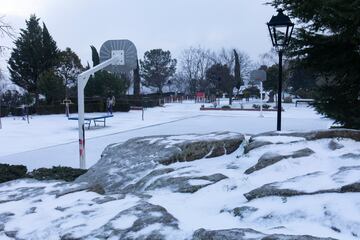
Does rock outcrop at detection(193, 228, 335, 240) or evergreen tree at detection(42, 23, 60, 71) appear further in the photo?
evergreen tree at detection(42, 23, 60, 71)

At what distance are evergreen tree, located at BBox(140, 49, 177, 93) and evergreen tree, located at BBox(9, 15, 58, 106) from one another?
2781cm

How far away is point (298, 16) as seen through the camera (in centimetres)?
934

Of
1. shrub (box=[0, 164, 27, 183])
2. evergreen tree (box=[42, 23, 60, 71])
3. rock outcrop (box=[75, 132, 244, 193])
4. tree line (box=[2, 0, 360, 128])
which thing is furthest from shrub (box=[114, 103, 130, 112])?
rock outcrop (box=[75, 132, 244, 193])

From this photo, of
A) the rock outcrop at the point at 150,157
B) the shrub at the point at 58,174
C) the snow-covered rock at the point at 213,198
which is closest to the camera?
the snow-covered rock at the point at 213,198

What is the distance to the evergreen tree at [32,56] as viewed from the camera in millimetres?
37594

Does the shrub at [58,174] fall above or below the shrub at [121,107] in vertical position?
below

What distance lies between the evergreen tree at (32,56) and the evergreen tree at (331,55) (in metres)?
31.1

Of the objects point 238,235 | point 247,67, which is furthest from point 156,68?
point 238,235

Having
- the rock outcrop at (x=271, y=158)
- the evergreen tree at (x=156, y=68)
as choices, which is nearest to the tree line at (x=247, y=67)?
the evergreen tree at (x=156, y=68)

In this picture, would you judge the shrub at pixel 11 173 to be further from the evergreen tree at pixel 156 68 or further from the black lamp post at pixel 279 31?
the evergreen tree at pixel 156 68

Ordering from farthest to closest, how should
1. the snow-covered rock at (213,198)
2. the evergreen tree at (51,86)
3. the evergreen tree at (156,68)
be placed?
the evergreen tree at (156,68), the evergreen tree at (51,86), the snow-covered rock at (213,198)

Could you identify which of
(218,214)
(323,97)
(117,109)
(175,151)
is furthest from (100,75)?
(218,214)

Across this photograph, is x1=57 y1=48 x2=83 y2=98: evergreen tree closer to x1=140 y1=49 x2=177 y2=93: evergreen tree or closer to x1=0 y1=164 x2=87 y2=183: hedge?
x1=140 y1=49 x2=177 y2=93: evergreen tree

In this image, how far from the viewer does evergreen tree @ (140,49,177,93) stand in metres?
66.0
